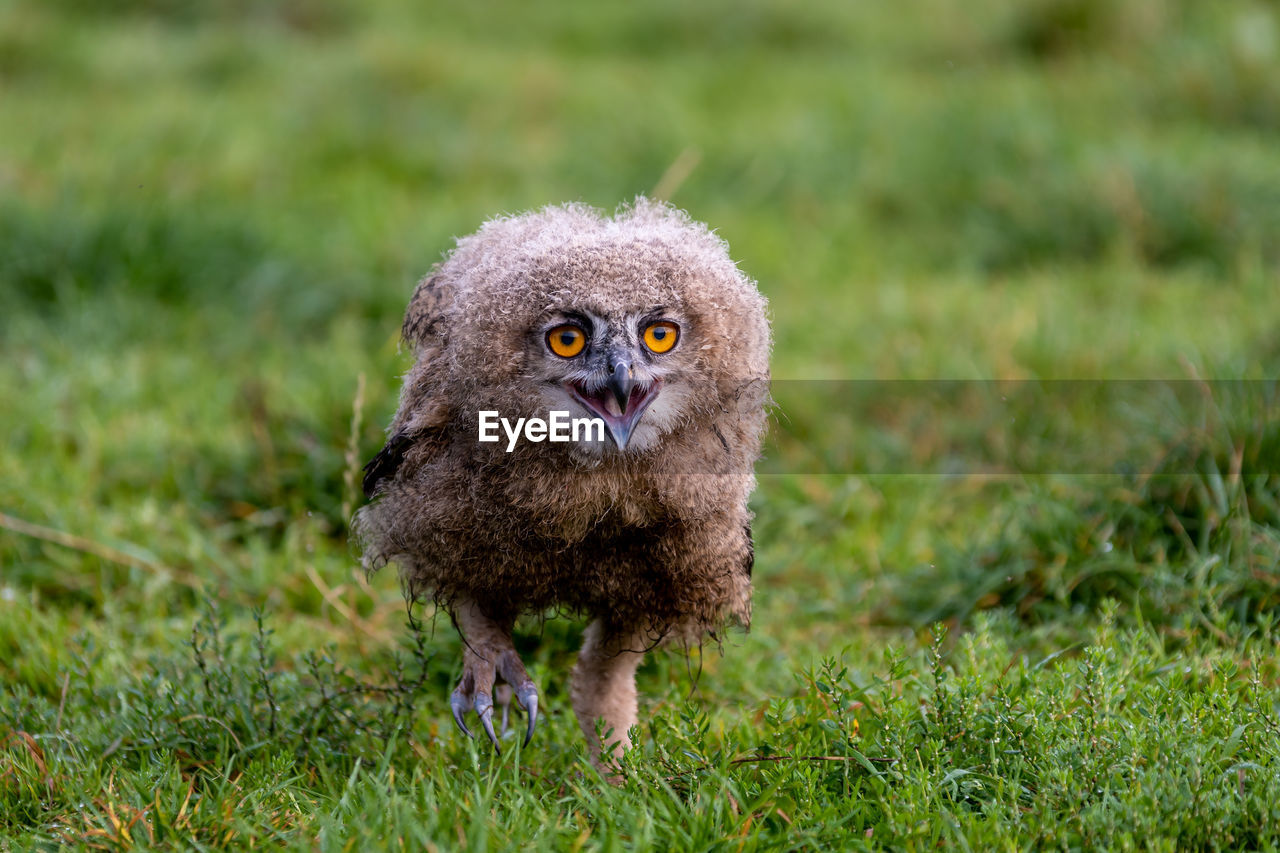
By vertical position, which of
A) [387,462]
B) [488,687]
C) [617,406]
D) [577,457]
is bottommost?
[488,687]

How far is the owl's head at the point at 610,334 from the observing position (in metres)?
2.69

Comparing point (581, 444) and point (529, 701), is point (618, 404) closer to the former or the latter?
point (581, 444)

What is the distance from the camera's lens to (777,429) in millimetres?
3383

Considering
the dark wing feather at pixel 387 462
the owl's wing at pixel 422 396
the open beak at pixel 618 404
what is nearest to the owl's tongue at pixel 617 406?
the open beak at pixel 618 404

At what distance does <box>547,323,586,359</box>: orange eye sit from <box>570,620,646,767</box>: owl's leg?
0.91 metres

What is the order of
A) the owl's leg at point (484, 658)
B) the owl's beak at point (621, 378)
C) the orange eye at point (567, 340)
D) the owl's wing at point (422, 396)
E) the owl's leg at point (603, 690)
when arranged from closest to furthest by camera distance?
the owl's beak at point (621, 378)
the orange eye at point (567, 340)
the owl's wing at point (422, 396)
the owl's leg at point (484, 658)
the owl's leg at point (603, 690)

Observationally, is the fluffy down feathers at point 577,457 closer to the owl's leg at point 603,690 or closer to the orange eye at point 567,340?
the orange eye at point 567,340

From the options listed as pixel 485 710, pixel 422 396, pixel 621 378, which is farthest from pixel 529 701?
pixel 621 378

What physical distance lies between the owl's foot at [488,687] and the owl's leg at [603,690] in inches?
10.9

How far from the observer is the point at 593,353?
2.69m

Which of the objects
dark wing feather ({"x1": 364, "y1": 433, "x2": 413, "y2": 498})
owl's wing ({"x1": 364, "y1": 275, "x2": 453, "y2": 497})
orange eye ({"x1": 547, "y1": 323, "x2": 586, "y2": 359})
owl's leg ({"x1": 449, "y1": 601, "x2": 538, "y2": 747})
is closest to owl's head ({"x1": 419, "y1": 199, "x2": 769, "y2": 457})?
orange eye ({"x1": 547, "y1": 323, "x2": 586, "y2": 359})

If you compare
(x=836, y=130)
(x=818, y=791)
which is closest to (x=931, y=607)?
(x=818, y=791)

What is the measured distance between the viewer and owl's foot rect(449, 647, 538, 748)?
3023mm

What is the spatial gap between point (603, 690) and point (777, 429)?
86 cm
